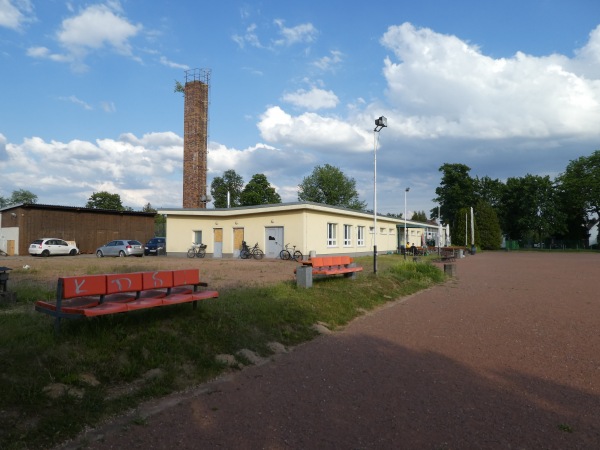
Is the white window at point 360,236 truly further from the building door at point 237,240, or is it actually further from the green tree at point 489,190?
the green tree at point 489,190

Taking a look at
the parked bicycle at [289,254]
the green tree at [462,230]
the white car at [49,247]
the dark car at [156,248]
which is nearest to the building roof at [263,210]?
the parked bicycle at [289,254]

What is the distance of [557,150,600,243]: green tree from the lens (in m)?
59.1

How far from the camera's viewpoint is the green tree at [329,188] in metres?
78.2

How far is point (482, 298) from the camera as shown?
11945 millimetres

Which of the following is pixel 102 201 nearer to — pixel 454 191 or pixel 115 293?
pixel 454 191

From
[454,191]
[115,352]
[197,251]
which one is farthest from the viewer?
[454,191]

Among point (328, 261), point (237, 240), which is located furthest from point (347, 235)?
point (328, 261)

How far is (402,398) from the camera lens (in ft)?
15.3

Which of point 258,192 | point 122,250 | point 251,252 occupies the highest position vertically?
point 258,192

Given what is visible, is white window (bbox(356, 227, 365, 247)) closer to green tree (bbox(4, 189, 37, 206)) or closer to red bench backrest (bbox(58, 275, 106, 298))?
red bench backrest (bbox(58, 275, 106, 298))

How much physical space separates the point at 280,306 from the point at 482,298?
6343 millimetres

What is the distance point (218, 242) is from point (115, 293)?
23.5 metres

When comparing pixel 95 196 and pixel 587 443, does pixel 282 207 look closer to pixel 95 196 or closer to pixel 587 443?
pixel 587 443

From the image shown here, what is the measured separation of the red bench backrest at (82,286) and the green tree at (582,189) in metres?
66.5
